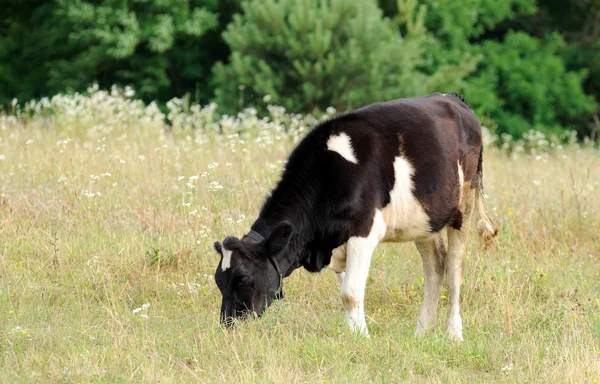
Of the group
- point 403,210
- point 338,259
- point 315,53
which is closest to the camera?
point 338,259

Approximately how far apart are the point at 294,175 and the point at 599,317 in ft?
8.47

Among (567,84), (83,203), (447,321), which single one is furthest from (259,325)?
(567,84)

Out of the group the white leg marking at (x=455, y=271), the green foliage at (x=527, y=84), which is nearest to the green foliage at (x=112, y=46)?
the green foliage at (x=527, y=84)

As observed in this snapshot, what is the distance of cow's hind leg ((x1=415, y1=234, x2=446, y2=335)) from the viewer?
6.94m

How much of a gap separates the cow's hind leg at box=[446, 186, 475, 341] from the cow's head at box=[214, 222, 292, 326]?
1712mm

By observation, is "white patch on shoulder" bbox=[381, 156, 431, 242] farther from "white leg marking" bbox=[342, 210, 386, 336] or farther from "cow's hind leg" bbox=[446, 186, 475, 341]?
"cow's hind leg" bbox=[446, 186, 475, 341]

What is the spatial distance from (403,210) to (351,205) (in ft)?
1.89

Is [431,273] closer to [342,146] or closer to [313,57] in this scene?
[342,146]

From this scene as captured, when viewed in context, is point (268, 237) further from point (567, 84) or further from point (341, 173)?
point (567, 84)

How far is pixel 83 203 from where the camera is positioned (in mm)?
8727

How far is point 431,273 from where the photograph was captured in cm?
714

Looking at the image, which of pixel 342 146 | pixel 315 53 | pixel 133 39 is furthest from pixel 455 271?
pixel 133 39

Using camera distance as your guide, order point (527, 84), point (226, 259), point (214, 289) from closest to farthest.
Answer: point (226, 259)
point (214, 289)
point (527, 84)

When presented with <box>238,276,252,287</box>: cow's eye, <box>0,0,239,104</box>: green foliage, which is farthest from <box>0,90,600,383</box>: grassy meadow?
<box>0,0,239,104</box>: green foliage
